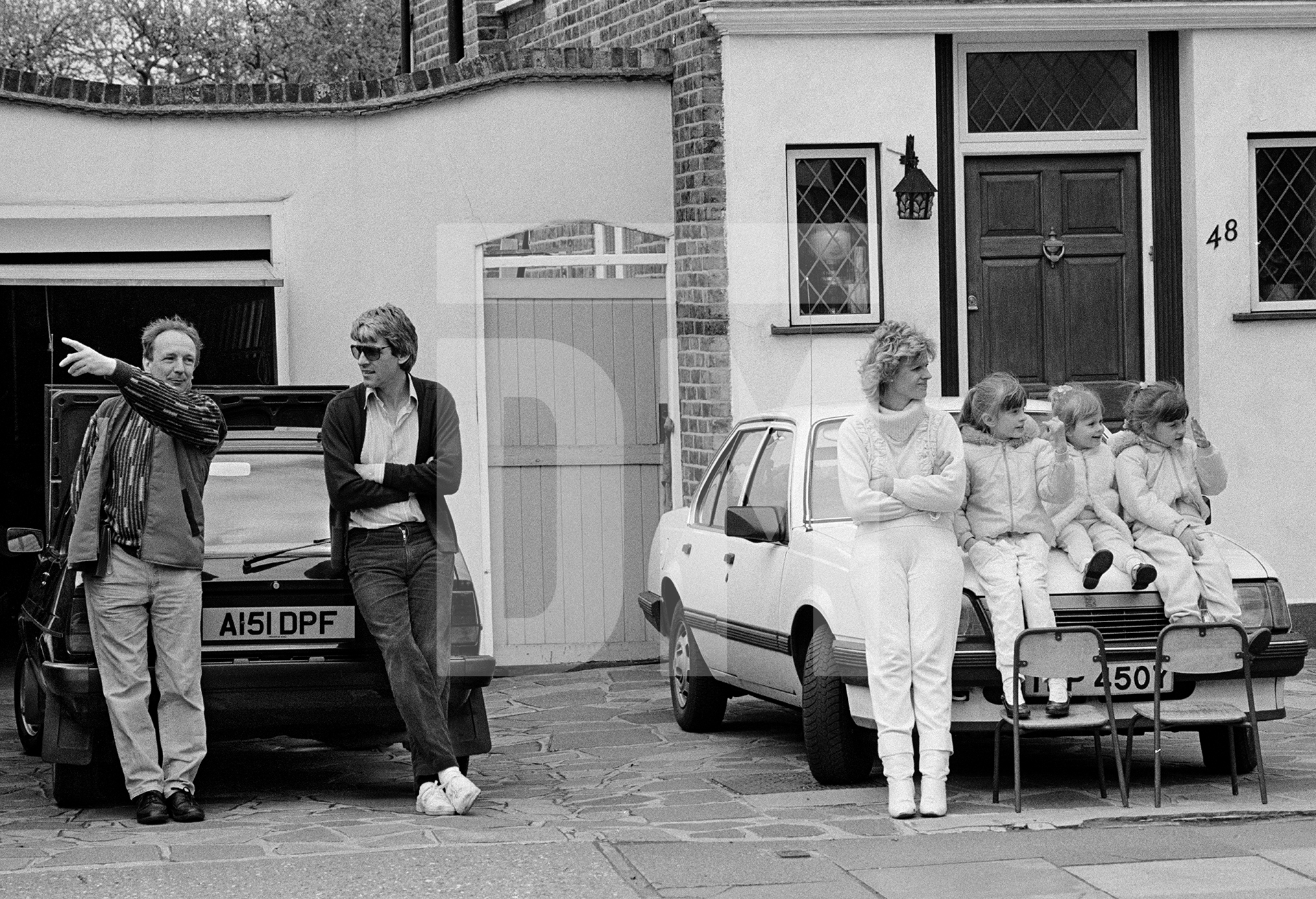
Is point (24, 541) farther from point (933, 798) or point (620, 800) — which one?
point (933, 798)

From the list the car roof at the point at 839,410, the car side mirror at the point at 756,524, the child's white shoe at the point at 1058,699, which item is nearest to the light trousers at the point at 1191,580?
the child's white shoe at the point at 1058,699

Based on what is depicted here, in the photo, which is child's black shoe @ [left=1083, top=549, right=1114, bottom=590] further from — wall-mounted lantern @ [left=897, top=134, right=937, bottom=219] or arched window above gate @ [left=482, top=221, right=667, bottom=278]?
arched window above gate @ [left=482, top=221, right=667, bottom=278]

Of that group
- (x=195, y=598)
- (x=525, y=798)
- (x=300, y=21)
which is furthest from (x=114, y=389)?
(x=300, y=21)

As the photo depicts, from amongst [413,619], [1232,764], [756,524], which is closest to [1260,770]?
[1232,764]

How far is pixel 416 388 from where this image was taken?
802cm

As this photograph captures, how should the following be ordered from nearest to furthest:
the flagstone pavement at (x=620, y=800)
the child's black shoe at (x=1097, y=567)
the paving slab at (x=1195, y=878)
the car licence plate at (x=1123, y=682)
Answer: the paving slab at (x=1195, y=878) < the flagstone pavement at (x=620, y=800) < the car licence plate at (x=1123, y=682) < the child's black shoe at (x=1097, y=567)

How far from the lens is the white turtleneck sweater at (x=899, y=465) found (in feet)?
24.9

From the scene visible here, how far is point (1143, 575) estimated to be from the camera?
790 cm

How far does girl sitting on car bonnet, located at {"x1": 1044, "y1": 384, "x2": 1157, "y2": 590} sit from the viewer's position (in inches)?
313

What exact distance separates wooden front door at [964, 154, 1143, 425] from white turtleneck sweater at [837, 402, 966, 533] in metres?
5.07

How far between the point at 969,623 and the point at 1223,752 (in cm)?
151

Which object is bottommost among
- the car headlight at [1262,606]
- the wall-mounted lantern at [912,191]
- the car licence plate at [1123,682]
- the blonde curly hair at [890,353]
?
the car licence plate at [1123,682]

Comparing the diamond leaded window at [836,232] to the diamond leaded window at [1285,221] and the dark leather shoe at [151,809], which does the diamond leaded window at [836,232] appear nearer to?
the diamond leaded window at [1285,221]

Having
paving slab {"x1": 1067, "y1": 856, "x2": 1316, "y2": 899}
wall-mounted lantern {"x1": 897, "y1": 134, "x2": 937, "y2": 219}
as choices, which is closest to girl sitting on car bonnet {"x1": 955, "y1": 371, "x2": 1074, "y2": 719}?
paving slab {"x1": 1067, "y1": 856, "x2": 1316, "y2": 899}
